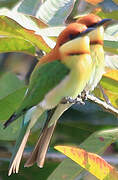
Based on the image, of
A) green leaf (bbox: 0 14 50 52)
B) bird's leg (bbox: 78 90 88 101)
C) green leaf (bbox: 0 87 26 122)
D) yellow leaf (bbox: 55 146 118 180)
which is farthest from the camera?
green leaf (bbox: 0 87 26 122)

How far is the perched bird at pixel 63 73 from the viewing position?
149 centimetres

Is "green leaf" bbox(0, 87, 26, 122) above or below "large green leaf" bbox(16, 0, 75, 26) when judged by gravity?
below

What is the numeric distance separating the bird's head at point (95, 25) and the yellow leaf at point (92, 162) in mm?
373

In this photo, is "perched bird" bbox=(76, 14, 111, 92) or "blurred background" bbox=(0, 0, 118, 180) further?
"blurred background" bbox=(0, 0, 118, 180)

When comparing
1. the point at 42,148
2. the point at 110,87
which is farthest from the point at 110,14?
the point at 42,148

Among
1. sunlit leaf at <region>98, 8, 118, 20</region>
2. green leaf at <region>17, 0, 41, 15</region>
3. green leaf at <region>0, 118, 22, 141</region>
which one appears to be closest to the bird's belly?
green leaf at <region>0, 118, 22, 141</region>

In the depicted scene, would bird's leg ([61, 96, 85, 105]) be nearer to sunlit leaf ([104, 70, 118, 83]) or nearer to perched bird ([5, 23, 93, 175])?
perched bird ([5, 23, 93, 175])

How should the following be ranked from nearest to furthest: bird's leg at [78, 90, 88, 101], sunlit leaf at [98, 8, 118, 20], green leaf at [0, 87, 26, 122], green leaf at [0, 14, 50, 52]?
green leaf at [0, 14, 50, 52] → bird's leg at [78, 90, 88, 101] → green leaf at [0, 87, 26, 122] → sunlit leaf at [98, 8, 118, 20]

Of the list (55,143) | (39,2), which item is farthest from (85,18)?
(55,143)

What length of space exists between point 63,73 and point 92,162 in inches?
11.0

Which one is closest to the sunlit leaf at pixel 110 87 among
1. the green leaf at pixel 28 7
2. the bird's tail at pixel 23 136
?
the bird's tail at pixel 23 136

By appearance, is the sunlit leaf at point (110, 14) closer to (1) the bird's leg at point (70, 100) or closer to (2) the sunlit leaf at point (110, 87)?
(2) the sunlit leaf at point (110, 87)

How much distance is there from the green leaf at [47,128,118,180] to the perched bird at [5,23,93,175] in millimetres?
160

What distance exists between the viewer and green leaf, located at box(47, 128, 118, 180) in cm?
149
